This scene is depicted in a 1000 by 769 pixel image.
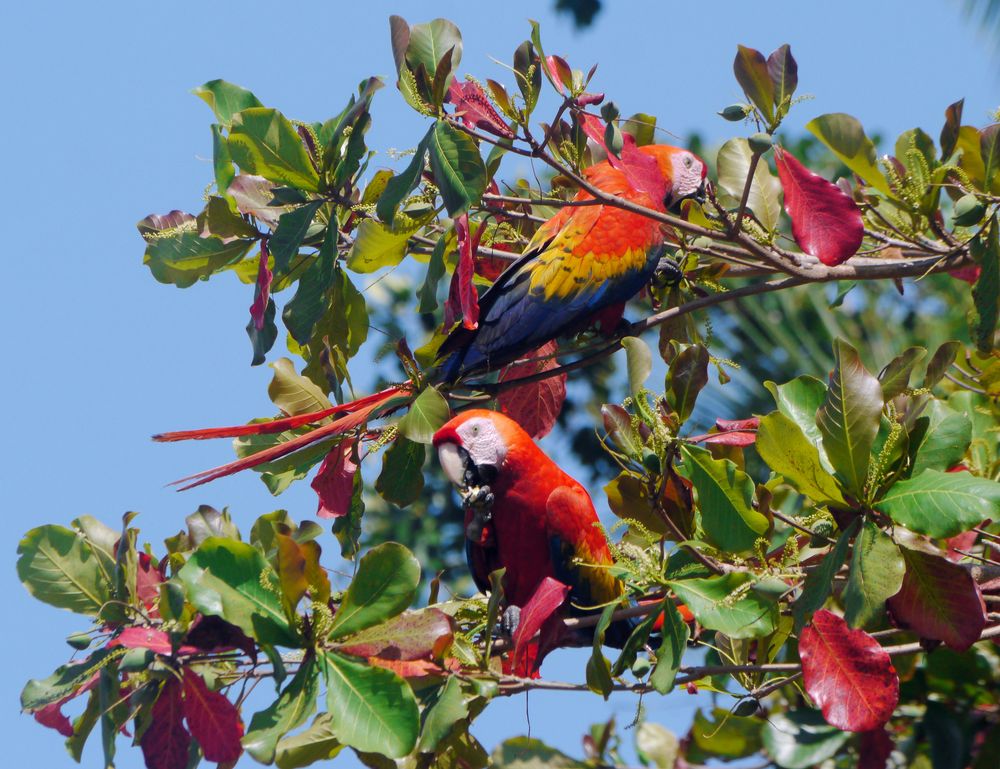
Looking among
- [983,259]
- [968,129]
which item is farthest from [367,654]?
[968,129]

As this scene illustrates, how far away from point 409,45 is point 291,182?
0.27 metres

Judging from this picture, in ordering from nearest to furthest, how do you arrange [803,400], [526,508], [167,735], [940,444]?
1. [940,444]
2. [803,400]
3. [167,735]
4. [526,508]

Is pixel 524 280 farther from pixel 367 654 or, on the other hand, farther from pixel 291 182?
pixel 367 654

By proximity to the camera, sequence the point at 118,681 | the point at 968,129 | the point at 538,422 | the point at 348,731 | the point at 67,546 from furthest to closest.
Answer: the point at 538,422 < the point at 968,129 < the point at 67,546 < the point at 118,681 < the point at 348,731

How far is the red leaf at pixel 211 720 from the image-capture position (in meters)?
1.59

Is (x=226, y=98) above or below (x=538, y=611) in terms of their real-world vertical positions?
above

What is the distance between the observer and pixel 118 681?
1.61 m

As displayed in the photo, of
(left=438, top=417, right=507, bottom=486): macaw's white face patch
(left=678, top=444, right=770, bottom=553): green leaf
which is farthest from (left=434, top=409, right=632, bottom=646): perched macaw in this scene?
(left=678, top=444, right=770, bottom=553): green leaf

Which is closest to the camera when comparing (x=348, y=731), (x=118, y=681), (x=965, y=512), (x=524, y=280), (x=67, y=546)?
(x=965, y=512)

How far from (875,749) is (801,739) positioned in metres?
0.41

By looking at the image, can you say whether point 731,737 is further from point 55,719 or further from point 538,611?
point 55,719

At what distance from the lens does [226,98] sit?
74.6 inches

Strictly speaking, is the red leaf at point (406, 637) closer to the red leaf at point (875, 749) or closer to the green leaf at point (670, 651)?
the green leaf at point (670, 651)

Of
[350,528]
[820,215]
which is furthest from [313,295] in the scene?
[820,215]
